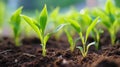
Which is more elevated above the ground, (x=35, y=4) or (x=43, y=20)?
(x=35, y=4)

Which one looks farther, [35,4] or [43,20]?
[35,4]

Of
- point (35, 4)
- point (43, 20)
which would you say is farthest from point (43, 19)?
point (35, 4)

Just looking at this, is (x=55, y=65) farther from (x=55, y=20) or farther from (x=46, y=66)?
(x=55, y=20)

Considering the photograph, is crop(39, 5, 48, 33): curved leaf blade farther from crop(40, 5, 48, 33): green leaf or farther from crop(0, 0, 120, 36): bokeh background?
crop(0, 0, 120, 36): bokeh background

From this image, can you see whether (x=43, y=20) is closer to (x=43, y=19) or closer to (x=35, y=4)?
(x=43, y=19)

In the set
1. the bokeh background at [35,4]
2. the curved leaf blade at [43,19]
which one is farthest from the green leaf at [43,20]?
the bokeh background at [35,4]

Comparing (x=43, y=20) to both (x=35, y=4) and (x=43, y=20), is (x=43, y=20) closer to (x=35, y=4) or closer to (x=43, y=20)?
(x=43, y=20)

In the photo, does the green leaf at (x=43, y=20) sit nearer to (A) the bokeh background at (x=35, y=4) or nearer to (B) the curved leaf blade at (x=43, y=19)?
(B) the curved leaf blade at (x=43, y=19)

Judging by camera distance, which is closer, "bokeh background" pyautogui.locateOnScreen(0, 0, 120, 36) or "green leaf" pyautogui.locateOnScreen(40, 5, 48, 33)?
"green leaf" pyautogui.locateOnScreen(40, 5, 48, 33)

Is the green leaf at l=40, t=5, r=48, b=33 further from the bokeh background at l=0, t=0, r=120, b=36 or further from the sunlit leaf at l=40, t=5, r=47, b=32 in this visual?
the bokeh background at l=0, t=0, r=120, b=36

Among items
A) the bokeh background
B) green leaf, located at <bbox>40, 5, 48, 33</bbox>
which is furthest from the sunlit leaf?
the bokeh background

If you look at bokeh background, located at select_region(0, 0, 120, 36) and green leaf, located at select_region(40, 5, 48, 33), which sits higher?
bokeh background, located at select_region(0, 0, 120, 36)

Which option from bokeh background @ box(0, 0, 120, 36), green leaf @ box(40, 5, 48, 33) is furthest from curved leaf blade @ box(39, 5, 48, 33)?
bokeh background @ box(0, 0, 120, 36)

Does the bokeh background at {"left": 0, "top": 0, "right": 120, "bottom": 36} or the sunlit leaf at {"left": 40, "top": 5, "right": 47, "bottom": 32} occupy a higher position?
the bokeh background at {"left": 0, "top": 0, "right": 120, "bottom": 36}
